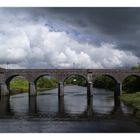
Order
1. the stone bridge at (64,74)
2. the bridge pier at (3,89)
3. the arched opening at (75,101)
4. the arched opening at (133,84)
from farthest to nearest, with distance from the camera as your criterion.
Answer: the arched opening at (133,84) < the bridge pier at (3,89) < the stone bridge at (64,74) < the arched opening at (75,101)

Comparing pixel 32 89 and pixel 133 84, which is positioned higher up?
pixel 133 84

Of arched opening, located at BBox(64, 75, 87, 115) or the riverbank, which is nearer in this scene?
the riverbank

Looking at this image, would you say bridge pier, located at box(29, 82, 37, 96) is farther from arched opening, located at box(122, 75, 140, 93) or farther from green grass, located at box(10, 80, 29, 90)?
green grass, located at box(10, 80, 29, 90)

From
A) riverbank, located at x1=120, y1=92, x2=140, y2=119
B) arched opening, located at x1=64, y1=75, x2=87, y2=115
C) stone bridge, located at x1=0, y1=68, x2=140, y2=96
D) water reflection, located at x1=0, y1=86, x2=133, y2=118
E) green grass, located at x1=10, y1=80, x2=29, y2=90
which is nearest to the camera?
riverbank, located at x1=120, y1=92, x2=140, y2=119

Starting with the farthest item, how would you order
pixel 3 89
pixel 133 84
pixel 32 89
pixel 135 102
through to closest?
pixel 133 84, pixel 32 89, pixel 3 89, pixel 135 102

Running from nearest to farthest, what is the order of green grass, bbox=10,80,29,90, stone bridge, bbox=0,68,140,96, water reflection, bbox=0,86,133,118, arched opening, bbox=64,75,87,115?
water reflection, bbox=0,86,133,118
arched opening, bbox=64,75,87,115
stone bridge, bbox=0,68,140,96
green grass, bbox=10,80,29,90

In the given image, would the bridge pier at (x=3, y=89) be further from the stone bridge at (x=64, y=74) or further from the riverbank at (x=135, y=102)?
the riverbank at (x=135, y=102)

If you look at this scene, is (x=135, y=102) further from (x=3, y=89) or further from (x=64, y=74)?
(x=3, y=89)

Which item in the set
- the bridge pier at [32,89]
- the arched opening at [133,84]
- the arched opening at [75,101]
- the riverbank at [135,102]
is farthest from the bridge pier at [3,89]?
the riverbank at [135,102]

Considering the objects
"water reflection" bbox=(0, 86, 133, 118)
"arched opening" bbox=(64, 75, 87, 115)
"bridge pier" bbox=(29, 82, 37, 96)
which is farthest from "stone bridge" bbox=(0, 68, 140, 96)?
"water reflection" bbox=(0, 86, 133, 118)

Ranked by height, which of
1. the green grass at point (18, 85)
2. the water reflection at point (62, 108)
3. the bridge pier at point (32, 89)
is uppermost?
the green grass at point (18, 85)

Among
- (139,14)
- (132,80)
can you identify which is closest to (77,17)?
(139,14)

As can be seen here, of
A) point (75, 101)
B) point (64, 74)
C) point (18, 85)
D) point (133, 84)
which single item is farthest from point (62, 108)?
point (18, 85)
